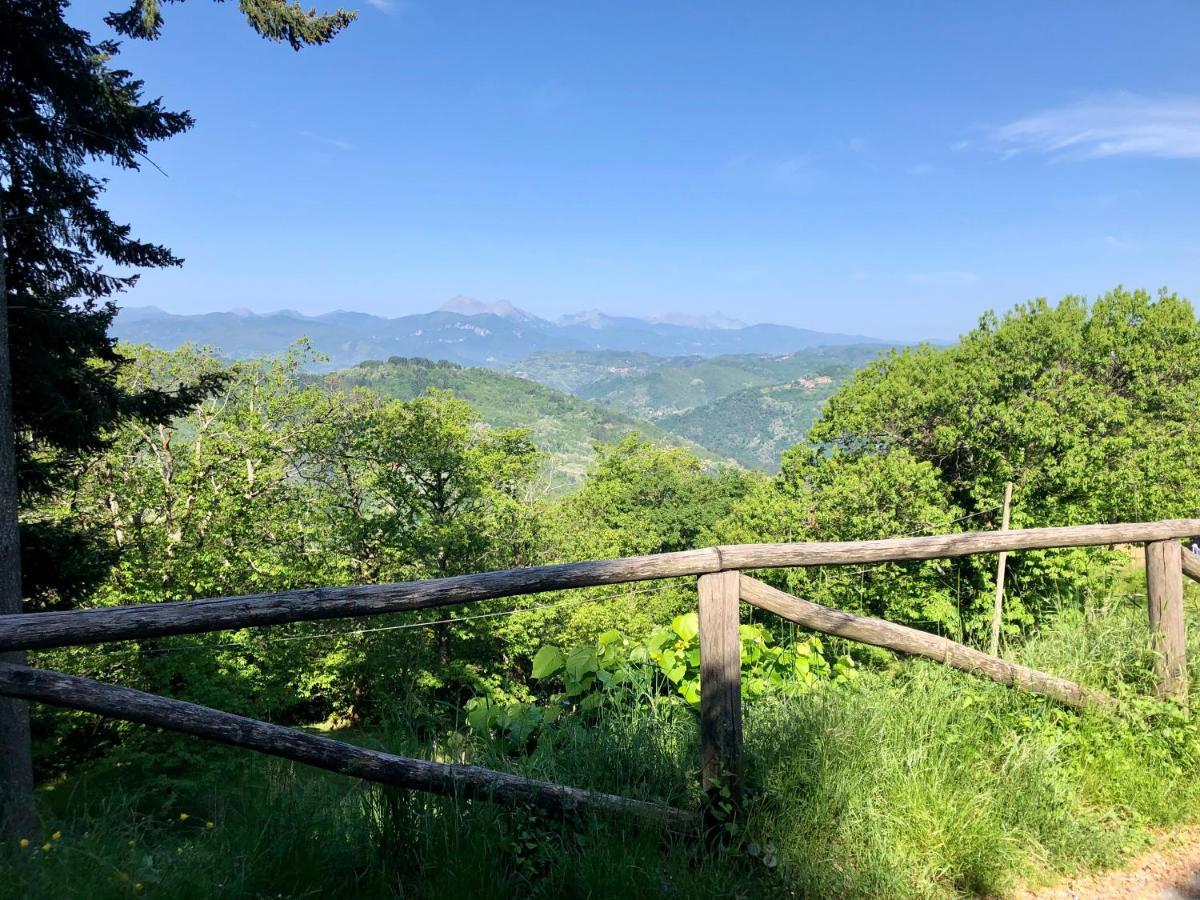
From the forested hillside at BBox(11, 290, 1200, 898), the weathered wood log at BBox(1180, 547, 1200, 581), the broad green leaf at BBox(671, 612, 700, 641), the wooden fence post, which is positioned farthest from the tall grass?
the weathered wood log at BBox(1180, 547, 1200, 581)

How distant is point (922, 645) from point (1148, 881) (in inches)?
43.1

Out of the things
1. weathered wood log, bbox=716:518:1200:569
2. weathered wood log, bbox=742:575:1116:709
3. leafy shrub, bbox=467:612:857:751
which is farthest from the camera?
leafy shrub, bbox=467:612:857:751

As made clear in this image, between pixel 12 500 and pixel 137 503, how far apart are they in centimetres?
1272

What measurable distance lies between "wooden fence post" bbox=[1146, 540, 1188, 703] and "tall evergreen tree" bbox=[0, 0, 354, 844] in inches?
399

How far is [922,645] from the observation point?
10.5 ft

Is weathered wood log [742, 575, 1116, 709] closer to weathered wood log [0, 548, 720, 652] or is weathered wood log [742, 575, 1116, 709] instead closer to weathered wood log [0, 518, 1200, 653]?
weathered wood log [0, 518, 1200, 653]

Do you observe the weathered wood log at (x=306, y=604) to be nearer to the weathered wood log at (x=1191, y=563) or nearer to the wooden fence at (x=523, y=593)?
the wooden fence at (x=523, y=593)

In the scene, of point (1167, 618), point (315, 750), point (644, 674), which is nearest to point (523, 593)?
point (315, 750)

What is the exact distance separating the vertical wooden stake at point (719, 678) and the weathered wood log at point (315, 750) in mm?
226

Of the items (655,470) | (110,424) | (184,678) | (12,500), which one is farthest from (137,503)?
(655,470)

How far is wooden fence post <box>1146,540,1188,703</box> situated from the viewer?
11.5 feet

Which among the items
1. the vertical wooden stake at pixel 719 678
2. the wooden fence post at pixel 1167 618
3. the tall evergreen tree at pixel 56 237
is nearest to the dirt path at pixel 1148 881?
the wooden fence post at pixel 1167 618

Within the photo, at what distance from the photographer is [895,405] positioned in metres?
20.1

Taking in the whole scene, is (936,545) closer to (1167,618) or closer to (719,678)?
(719,678)
